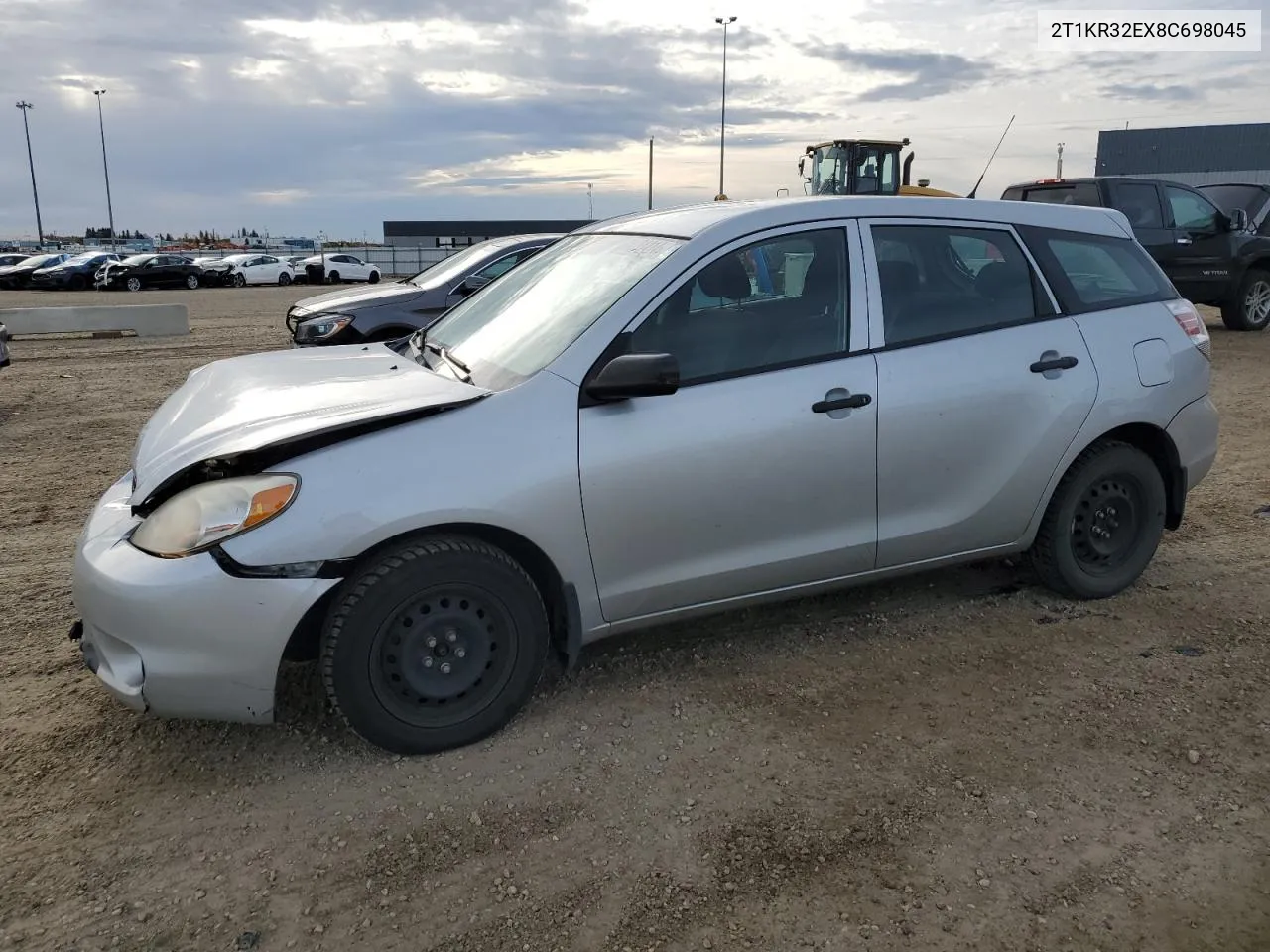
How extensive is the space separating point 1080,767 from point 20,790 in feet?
10.9

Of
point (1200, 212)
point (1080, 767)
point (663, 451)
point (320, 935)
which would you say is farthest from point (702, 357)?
point (1200, 212)

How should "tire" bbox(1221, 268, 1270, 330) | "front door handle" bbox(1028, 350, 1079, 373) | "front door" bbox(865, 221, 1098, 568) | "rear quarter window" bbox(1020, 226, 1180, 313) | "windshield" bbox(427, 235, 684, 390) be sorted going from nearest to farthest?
"windshield" bbox(427, 235, 684, 390) → "front door" bbox(865, 221, 1098, 568) → "front door handle" bbox(1028, 350, 1079, 373) → "rear quarter window" bbox(1020, 226, 1180, 313) → "tire" bbox(1221, 268, 1270, 330)

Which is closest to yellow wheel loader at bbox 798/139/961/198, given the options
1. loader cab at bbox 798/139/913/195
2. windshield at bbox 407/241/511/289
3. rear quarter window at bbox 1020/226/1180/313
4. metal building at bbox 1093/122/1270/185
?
loader cab at bbox 798/139/913/195

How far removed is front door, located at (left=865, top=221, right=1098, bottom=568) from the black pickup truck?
9154 mm

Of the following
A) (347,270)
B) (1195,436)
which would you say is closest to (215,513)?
(1195,436)

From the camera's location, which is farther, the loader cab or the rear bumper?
the loader cab

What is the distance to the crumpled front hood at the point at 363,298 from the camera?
901 cm

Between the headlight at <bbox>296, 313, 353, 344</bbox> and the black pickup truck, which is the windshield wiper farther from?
the black pickup truck

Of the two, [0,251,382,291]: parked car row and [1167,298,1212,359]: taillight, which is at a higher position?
[0,251,382,291]: parked car row

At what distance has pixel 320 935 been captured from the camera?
2.41 m

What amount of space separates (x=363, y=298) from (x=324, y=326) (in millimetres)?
547

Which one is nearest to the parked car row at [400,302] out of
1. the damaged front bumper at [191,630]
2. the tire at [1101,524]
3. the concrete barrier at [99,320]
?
the tire at [1101,524]

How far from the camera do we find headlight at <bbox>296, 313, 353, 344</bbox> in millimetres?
8727

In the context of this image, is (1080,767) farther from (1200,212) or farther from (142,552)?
(1200,212)
